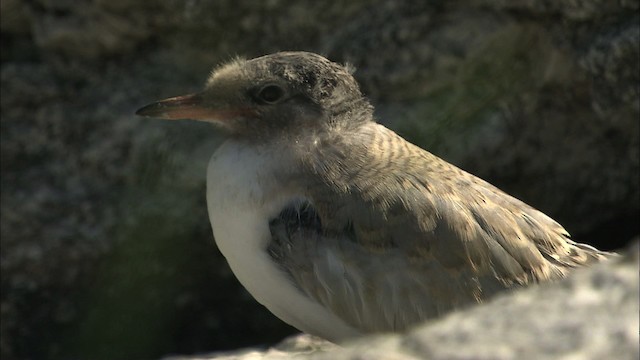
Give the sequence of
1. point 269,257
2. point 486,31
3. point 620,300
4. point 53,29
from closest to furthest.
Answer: point 620,300 < point 269,257 < point 486,31 < point 53,29

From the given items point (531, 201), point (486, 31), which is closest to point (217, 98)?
point (486, 31)

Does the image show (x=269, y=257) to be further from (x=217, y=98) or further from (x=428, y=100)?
(x=428, y=100)

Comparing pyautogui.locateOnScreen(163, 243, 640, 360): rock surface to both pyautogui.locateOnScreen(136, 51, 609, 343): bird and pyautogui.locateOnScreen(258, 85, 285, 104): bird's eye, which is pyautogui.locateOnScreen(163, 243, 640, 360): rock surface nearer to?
pyautogui.locateOnScreen(136, 51, 609, 343): bird

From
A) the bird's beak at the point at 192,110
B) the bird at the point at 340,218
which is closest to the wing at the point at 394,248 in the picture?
the bird at the point at 340,218

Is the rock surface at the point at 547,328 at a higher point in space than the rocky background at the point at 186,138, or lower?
lower

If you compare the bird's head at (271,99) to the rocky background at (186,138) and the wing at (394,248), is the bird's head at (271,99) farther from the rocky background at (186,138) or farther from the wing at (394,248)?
the rocky background at (186,138)

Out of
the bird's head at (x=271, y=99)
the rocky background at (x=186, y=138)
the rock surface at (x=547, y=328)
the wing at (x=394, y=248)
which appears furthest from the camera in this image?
the rocky background at (x=186, y=138)

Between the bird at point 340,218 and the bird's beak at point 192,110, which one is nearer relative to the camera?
the bird at point 340,218
